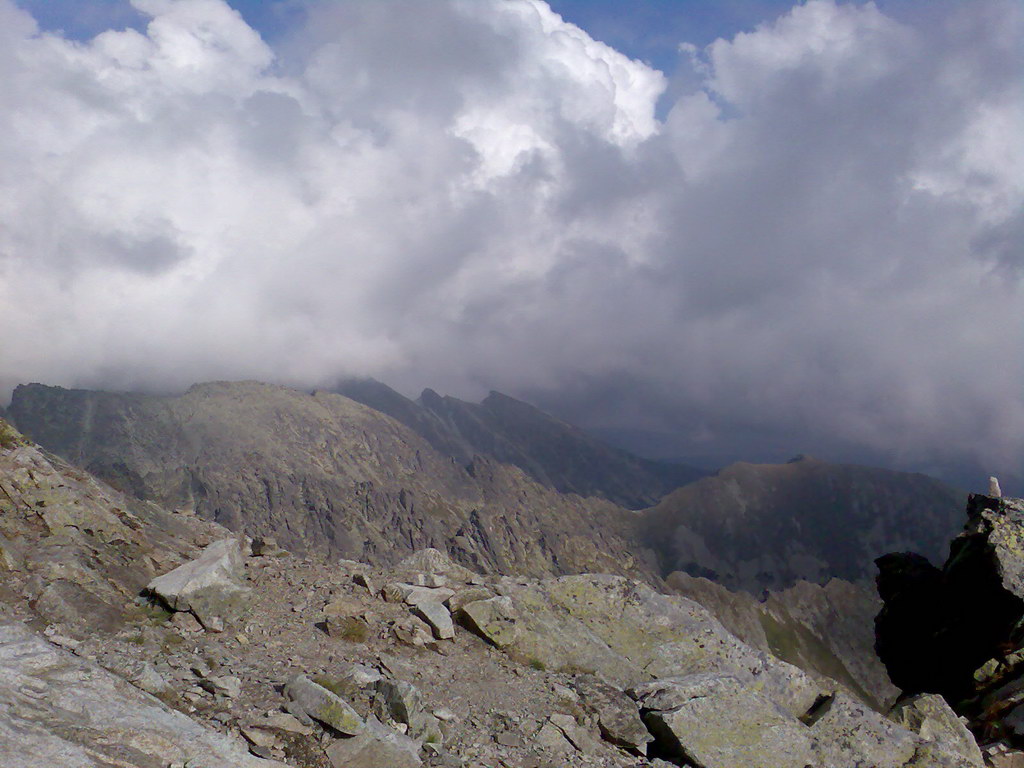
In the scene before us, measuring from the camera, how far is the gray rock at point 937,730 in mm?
22250

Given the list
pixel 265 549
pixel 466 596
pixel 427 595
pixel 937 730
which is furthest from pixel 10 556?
pixel 937 730

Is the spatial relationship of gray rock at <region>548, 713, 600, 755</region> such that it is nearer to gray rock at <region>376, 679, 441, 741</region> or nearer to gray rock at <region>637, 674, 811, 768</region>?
gray rock at <region>637, 674, 811, 768</region>

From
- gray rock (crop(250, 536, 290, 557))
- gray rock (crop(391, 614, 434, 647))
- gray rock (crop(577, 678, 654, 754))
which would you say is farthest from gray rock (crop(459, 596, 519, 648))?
gray rock (crop(250, 536, 290, 557))

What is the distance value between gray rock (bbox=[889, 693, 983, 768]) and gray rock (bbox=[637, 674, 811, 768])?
14.9 feet

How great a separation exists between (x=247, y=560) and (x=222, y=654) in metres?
7.89

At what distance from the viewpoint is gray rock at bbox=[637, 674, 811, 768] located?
18.7 m

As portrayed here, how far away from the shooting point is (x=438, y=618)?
2156 cm

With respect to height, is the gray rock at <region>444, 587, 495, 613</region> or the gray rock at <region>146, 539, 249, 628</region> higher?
the gray rock at <region>444, 587, 495, 613</region>

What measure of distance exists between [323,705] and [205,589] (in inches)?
Result: 294

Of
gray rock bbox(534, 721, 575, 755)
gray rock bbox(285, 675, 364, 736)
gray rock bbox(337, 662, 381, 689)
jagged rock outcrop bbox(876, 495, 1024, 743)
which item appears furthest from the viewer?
jagged rock outcrop bbox(876, 495, 1024, 743)

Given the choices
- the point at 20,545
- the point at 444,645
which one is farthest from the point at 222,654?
the point at 20,545

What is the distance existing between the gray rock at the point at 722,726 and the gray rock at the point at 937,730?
4.54 meters

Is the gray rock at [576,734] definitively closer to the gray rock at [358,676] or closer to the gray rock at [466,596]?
the gray rock at [358,676]

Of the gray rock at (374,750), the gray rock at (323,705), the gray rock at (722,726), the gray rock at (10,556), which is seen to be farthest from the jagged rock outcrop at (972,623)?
the gray rock at (10,556)
